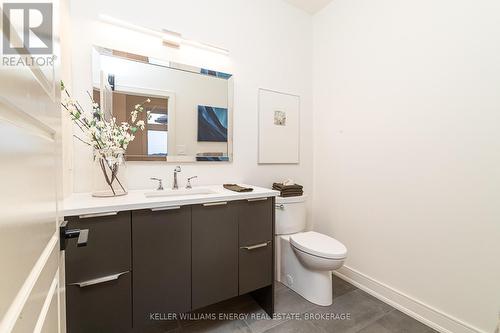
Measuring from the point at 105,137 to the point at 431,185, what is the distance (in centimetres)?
222

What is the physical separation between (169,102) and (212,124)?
1.28 feet

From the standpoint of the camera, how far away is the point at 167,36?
5.80ft

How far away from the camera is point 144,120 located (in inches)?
67.3

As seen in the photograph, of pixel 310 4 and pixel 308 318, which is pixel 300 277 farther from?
pixel 310 4

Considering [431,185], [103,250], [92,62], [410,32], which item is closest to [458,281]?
[431,185]

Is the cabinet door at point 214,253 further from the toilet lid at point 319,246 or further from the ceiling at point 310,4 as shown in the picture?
the ceiling at point 310,4

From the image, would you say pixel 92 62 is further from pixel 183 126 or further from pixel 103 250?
pixel 103 250

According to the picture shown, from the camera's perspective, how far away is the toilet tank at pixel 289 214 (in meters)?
2.07

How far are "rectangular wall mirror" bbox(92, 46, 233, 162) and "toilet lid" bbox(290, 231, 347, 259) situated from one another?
0.94 metres

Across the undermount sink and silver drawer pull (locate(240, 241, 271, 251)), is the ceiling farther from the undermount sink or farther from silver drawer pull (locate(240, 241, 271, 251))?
silver drawer pull (locate(240, 241, 271, 251))

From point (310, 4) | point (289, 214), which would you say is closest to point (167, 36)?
point (310, 4)

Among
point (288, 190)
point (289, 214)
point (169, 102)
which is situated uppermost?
point (169, 102)

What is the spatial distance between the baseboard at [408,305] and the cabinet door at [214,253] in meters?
1.21

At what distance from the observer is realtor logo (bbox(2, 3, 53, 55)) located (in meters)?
0.29
